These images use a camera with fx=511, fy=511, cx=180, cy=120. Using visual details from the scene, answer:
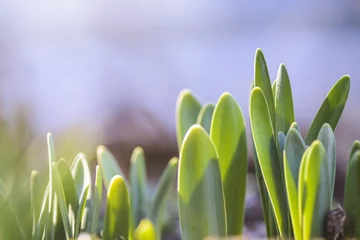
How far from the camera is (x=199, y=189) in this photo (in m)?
0.31

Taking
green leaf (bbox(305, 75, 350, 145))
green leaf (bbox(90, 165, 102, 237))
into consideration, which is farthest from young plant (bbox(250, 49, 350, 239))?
green leaf (bbox(90, 165, 102, 237))

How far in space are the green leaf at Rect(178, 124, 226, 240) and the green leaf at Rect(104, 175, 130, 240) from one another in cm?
3

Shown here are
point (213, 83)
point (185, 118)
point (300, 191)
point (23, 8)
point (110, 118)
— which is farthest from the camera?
point (213, 83)

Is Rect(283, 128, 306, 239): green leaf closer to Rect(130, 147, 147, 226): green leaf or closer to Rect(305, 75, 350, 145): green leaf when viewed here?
Rect(305, 75, 350, 145): green leaf

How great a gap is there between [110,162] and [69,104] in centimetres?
205

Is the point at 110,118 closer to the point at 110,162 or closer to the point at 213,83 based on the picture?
the point at 110,162

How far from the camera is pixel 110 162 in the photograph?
44 cm

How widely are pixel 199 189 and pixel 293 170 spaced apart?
0.06 m

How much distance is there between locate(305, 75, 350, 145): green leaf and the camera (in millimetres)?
340

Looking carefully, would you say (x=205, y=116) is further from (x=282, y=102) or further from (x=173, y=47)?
(x=173, y=47)

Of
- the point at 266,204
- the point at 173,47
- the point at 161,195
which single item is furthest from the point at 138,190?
the point at 173,47

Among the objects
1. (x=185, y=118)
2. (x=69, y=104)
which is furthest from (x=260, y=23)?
(x=185, y=118)

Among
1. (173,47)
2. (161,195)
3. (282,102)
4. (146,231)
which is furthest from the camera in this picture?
(173,47)

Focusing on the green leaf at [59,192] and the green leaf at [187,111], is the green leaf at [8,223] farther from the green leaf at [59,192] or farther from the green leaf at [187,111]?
the green leaf at [187,111]
